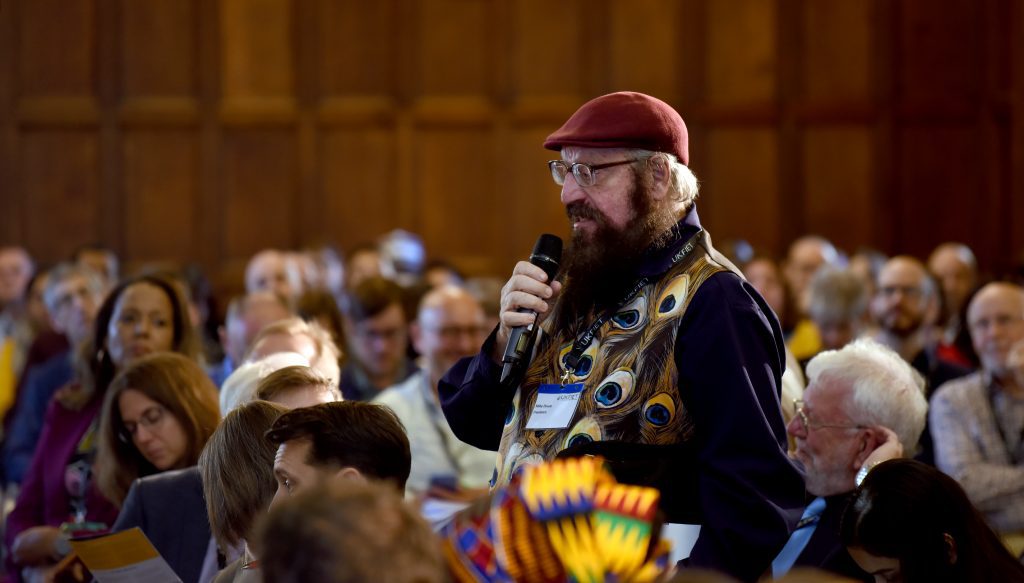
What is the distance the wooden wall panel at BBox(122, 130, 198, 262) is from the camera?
33.5ft

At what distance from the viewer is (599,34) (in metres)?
10.2

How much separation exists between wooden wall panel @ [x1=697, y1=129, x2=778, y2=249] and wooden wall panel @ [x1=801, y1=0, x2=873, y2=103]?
502 millimetres

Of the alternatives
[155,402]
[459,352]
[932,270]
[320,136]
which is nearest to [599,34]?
[320,136]

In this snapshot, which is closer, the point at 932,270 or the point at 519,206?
the point at 932,270

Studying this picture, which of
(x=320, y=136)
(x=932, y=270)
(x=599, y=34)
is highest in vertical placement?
(x=599, y=34)

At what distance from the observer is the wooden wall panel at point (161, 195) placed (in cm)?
1022

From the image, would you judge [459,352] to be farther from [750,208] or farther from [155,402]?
[750,208]

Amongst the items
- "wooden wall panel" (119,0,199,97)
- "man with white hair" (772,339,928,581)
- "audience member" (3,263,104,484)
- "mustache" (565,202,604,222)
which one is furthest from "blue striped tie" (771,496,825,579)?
"wooden wall panel" (119,0,199,97)

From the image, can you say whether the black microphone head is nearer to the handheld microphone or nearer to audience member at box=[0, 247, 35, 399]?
the handheld microphone

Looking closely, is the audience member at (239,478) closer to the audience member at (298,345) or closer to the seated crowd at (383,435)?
the seated crowd at (383,435)

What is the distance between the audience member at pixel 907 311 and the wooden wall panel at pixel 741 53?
12.3 feet

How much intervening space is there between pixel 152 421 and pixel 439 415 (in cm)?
161

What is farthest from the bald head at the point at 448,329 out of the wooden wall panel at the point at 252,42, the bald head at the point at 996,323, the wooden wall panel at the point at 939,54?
the wooden wall panel at the point at 939,54

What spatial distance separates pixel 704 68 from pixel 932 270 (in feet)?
9.00
